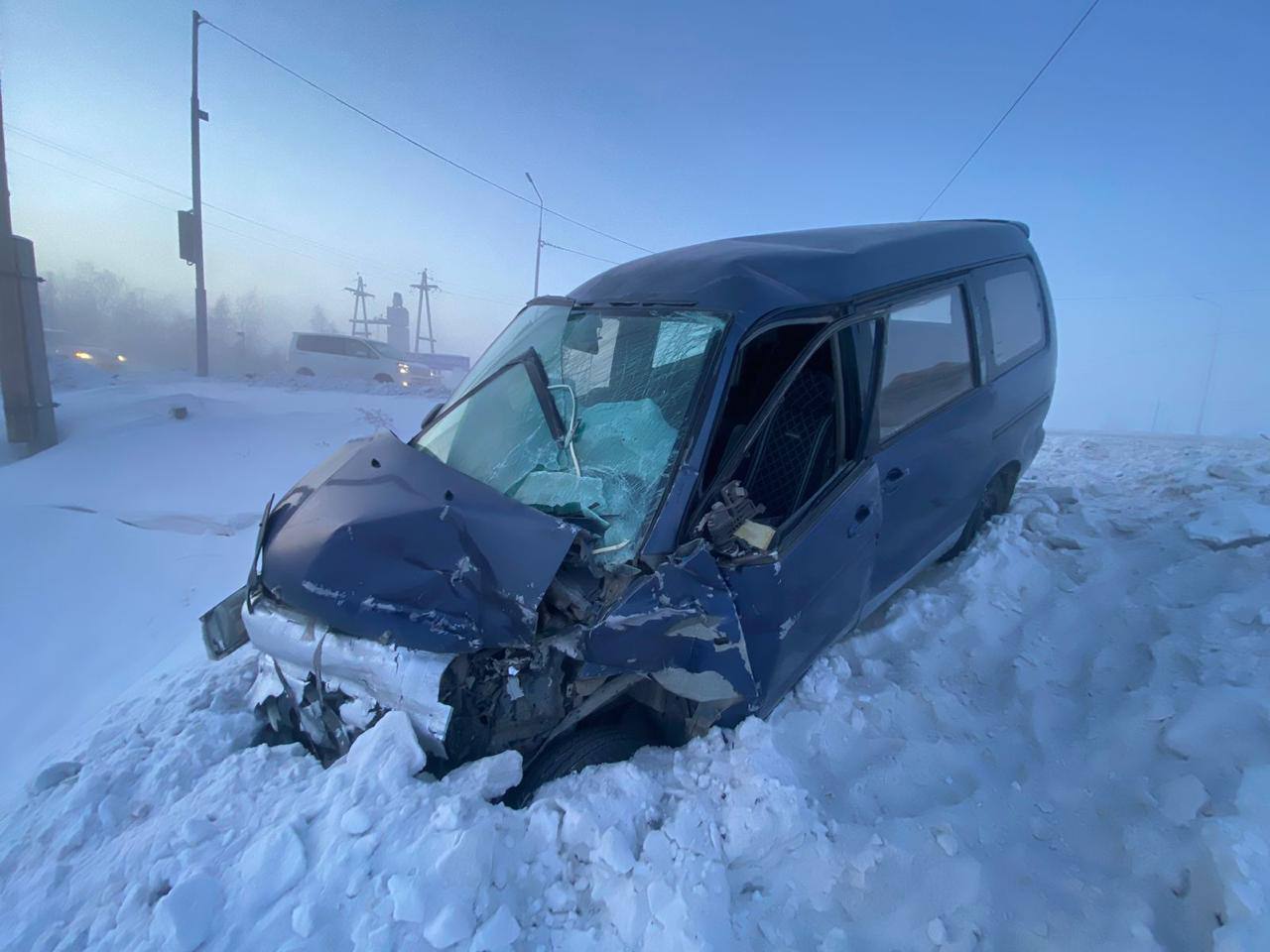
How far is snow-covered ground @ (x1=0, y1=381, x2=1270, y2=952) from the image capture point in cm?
171

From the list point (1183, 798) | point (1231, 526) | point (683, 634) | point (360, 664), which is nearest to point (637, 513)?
point (683, 634)

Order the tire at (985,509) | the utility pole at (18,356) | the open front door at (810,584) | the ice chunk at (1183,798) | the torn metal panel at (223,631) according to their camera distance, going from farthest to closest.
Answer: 1. the utility pole at (18,356)
2. the tire at (985,509)
3. the torn metal panel at (223,631)
4. the open front door at (810,584)
5. the ice chunk at (1183,798)

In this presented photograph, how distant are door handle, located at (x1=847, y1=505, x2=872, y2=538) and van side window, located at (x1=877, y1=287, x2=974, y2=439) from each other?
0.42 m

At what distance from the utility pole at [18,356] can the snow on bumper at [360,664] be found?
30.4 ft

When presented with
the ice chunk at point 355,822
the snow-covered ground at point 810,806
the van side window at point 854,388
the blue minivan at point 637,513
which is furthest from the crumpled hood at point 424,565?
the van side window at point 854,388

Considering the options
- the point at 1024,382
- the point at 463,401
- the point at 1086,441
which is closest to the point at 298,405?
the point at 463,401

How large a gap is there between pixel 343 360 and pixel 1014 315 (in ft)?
60.8

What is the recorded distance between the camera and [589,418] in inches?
109

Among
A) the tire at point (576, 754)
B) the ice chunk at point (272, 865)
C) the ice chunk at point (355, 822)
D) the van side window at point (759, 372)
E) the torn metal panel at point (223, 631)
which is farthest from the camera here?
the van side window at point (759, 372)

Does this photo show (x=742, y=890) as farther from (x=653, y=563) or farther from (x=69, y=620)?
(x=69, y=620)

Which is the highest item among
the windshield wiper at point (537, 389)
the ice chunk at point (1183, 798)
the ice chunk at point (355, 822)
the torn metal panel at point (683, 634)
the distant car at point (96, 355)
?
the windshield wiper at point (537, 389)

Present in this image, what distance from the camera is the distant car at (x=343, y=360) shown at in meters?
18.1

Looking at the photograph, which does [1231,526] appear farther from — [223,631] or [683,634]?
[223,631]

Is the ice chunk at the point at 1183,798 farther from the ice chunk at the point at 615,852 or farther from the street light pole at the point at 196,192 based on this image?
the street light pole at the point at 196,192
